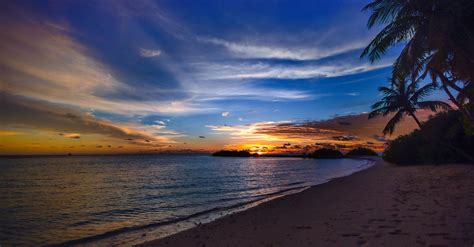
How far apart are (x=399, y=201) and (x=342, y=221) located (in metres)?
3.91

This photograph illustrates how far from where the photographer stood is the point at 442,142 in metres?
26.0

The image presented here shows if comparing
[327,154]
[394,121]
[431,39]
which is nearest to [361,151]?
[327,154]

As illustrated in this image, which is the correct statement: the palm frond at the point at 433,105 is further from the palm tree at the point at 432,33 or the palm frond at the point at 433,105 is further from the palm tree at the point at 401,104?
the palm tree at the point at 432,33

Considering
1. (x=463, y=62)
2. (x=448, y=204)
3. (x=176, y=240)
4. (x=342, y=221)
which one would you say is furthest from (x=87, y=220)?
(x=463, y=62)

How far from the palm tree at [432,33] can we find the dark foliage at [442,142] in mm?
16654

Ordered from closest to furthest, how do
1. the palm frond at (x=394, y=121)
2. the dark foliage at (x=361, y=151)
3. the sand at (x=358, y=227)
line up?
the sand at (x=358, y=227), the palm frond at (x=394, y=121), the dark foliage at (x=361, y=151)

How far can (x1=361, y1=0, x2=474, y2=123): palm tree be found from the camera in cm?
834

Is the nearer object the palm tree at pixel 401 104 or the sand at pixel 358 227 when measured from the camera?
the sand at pixel 358 227

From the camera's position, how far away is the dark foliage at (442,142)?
81.6ft

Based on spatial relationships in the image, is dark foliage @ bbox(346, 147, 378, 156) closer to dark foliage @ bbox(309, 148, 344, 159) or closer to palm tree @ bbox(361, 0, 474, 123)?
dark foliage @ bbox(309, 148, 344, 159)

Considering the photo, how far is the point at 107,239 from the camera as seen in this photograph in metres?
9.33

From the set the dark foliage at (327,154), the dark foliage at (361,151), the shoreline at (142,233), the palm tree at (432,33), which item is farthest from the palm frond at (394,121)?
the dark foliage at (361,151)

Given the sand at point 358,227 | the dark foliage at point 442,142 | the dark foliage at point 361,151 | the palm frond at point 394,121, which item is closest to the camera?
the sand at point 358,227

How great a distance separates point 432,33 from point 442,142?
2235 cm
